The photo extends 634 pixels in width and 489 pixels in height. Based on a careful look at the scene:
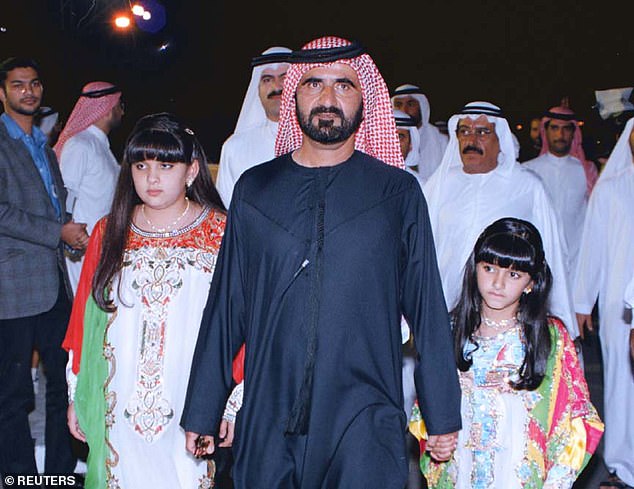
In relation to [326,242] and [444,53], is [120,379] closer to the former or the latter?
[326,242]

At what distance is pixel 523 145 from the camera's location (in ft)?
63.4

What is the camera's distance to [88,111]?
6.12m

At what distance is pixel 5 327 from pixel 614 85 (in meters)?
14.7

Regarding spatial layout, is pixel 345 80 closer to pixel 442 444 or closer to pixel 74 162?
pixel 442 444

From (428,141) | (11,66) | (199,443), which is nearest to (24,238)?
(11,66)

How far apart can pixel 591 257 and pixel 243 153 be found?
219 centimetres

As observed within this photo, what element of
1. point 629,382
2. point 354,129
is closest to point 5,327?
point 354,129

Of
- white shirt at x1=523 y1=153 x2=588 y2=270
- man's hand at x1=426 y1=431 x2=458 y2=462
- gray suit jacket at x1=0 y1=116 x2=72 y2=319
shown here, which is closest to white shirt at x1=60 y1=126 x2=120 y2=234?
gray suit jacket at x1=0 y1=116 x2=72 y2=319

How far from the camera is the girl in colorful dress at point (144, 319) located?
3.54 m

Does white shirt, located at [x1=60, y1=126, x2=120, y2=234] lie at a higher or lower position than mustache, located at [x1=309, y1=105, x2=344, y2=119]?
lower

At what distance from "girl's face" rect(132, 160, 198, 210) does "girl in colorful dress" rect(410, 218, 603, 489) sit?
1276mm

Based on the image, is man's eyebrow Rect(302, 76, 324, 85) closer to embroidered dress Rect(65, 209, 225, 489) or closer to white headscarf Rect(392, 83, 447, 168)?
embroidered dress Rect(65, 209, 225, 489)

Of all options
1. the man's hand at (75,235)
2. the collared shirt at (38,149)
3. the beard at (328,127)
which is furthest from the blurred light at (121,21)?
the beard at (328,127)

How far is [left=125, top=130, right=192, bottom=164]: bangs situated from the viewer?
11.9 ft
